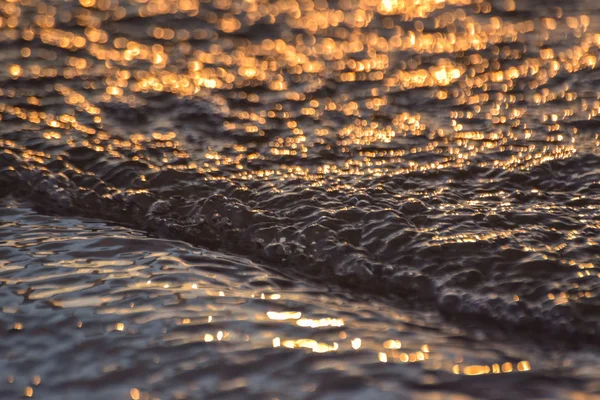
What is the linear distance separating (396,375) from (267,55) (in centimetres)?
361

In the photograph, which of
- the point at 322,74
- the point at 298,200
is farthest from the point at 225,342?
the point at 322,74

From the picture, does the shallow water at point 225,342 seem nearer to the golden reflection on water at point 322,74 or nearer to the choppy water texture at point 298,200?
the choppy water texture at point 298,200

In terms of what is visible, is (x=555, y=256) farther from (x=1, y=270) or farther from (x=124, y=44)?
(x=124, y=44)

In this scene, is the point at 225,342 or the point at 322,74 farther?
the point at 322,74

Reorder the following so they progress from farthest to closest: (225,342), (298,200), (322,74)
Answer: (322,74) < (298,200) < (225,342)

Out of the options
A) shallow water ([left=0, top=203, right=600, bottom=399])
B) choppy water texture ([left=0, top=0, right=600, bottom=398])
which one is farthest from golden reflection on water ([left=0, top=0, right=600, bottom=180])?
shallow water ([left=0, top=203, right=600, bottom=399])

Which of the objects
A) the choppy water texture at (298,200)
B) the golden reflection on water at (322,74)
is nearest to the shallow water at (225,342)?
the choppy water texture at (298,200)

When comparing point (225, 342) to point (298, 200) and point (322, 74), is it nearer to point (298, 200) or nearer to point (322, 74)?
point (298, 200)

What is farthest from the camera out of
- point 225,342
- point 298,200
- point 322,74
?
point 322,74

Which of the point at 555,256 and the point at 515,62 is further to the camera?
the point at 515,62

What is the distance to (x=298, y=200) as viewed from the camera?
374 centimetres

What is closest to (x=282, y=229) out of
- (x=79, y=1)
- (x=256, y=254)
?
(x=256, y=254)

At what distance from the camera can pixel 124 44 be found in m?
5.79

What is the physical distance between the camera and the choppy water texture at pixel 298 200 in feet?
8.34
